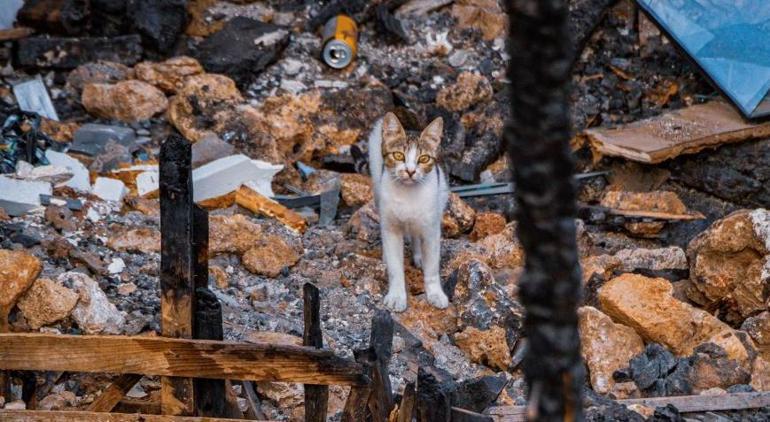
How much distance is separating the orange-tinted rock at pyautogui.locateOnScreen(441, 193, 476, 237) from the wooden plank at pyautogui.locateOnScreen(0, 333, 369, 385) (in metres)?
3.36

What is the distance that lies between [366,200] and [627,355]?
265 cm

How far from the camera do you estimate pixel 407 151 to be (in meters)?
5.64

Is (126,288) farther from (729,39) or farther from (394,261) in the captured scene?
(729,39)

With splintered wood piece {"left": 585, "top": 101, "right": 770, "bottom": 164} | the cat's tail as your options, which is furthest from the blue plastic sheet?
the cat's tail

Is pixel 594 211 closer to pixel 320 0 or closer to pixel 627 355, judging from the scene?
pixel 627 355

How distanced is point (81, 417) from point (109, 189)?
3.30 meters

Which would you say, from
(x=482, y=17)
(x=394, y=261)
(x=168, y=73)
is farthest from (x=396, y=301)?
(x=482, y=17)

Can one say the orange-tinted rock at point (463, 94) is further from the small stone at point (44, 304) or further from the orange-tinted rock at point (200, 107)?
the small stone at point (44, 304)

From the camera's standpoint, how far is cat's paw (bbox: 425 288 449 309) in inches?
231

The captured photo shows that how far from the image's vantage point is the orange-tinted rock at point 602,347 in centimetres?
538

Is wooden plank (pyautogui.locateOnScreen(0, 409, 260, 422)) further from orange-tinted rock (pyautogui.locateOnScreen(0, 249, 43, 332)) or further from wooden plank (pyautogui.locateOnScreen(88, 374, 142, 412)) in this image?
orange-tinted rock (pyautogui.locateOnScreen(0, 249, 43, 332))

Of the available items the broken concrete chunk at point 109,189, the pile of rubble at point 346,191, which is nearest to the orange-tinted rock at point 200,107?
the pile of rubble at point 346,191

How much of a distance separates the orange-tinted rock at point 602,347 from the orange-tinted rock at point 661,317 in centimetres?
14

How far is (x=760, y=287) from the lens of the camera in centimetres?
609
